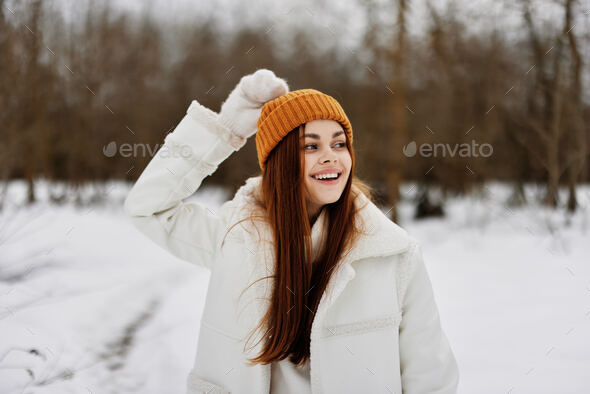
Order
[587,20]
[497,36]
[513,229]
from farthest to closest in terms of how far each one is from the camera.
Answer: [497,36], [513,229], [587,20]

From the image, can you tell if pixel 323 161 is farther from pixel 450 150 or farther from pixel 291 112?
pixel 450 150

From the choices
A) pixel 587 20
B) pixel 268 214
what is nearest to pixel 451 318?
pixel 268 214

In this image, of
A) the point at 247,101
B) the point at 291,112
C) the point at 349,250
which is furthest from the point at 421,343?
the point at 247,101

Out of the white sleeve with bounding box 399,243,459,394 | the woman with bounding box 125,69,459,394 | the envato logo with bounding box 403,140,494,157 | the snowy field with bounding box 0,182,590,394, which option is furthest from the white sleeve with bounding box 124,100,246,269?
the envato logo with bounding box 403,140,494,157

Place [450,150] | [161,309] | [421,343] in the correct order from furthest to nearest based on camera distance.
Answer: [450,150], [161,309], [421,343]

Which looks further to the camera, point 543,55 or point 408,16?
point 408,16

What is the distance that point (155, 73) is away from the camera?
1065 centimetres

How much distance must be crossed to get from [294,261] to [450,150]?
7815 mm

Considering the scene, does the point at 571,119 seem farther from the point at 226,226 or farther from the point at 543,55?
the point at 226,226

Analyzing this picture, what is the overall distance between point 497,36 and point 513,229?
12.6 feet

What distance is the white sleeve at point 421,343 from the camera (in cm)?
144

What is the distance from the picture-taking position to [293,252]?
5.01 feet

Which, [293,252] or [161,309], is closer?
[293,252]

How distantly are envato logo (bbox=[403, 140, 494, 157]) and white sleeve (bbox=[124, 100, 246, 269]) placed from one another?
6943mm
